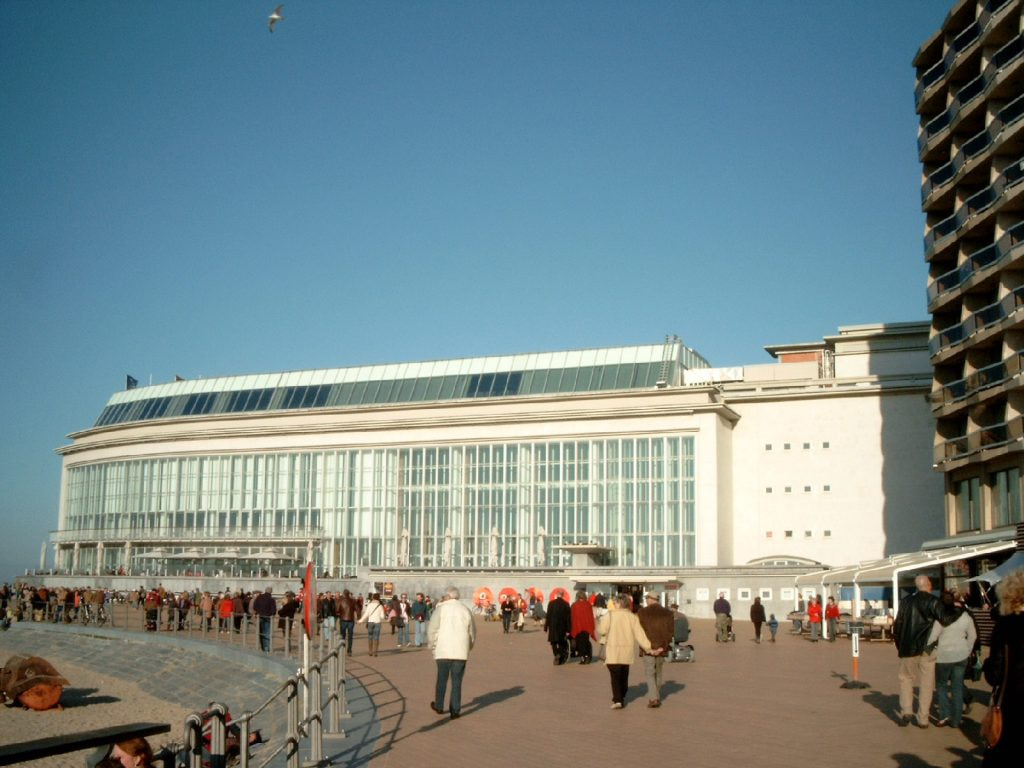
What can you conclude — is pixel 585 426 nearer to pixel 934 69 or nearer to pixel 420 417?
pixel 420 417

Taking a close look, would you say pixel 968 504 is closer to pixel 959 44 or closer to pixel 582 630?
pixel 959 44

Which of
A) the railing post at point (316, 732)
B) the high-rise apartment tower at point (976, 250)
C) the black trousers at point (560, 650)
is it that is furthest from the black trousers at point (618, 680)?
the high-rise apartment tower at point (976, 250)

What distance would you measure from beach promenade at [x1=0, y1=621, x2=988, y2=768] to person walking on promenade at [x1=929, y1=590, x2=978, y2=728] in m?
0.28

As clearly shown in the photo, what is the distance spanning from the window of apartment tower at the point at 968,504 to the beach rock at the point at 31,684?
106 feet

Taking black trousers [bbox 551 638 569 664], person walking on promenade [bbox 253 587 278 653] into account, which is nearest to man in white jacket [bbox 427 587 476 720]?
black trousers [bbox 551 638 569 664]

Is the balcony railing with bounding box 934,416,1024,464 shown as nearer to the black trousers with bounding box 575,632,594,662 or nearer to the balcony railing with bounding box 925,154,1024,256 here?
the balcony railing with bounding box 925,154,1024,256

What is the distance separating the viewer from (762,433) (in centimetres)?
6531

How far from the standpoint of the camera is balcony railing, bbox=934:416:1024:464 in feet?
129

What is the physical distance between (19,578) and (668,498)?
49.6m

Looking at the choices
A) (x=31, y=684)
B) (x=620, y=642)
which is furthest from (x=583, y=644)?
(x=31, y=684)

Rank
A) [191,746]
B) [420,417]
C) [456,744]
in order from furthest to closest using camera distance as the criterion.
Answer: [420,417], [456,744], [191,746]

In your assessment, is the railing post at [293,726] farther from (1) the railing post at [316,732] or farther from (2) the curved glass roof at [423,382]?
(2) the curved glass roof at [423,382]

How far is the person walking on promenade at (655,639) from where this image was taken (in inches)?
658

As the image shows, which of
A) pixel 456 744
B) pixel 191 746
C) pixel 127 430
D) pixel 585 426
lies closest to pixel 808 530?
pixel 585 426
